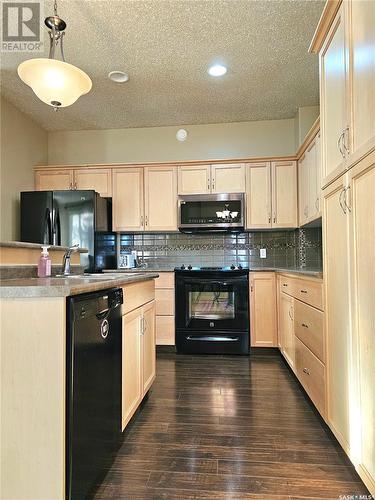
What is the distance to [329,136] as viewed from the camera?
1809 millimetres

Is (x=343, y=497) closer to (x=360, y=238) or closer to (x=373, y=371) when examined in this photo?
(x=373, y=371)

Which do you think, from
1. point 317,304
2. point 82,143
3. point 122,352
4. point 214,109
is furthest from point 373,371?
point 82,143

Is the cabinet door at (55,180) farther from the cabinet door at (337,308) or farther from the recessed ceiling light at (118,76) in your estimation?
the cabinet door at (337,308)

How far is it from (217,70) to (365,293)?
256 cm

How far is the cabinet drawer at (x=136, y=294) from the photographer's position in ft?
5.82

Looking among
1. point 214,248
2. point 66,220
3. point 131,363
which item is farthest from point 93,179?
point 131,363

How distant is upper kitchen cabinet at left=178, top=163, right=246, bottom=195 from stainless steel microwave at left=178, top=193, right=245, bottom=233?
8 cm

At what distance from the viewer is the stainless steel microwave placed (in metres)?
3.82

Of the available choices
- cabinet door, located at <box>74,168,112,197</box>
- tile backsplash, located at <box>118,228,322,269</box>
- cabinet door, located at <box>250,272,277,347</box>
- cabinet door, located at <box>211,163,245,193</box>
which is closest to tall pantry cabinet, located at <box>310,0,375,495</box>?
cabinet door, located at <box>250,272,277,347</box>

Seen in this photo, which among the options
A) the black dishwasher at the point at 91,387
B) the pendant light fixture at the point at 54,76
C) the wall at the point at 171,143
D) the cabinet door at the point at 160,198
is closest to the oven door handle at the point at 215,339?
the cabinet door at the point at 160,198

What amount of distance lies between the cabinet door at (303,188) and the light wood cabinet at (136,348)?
1.99 metres

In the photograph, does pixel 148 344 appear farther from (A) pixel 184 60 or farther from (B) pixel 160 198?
(A) pixel 184 60

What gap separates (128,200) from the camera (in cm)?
401

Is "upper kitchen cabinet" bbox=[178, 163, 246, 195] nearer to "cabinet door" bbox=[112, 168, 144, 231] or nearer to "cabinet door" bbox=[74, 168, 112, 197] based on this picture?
"cabinet door" bbox=[112, 168, 144, 231]
